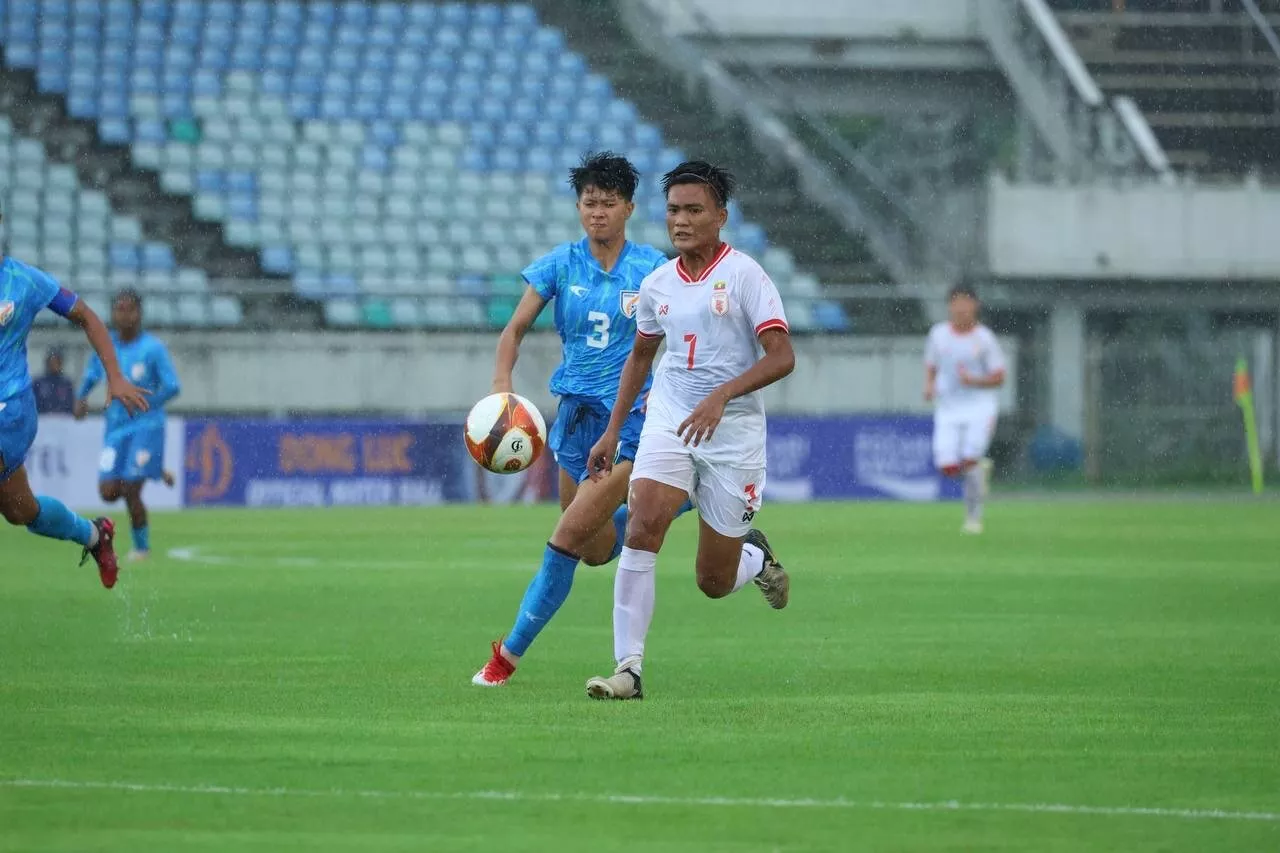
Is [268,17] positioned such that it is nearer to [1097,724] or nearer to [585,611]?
[585,611]

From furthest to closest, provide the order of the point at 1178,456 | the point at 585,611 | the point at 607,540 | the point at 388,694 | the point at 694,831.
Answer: the point at 1178,456, the point at 585,611, the point at 607,540, the point at 388,694, the point at 694,831

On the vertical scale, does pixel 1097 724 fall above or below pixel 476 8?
below

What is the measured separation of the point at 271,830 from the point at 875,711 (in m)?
3.23

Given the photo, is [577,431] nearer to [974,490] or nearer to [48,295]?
[48,295]

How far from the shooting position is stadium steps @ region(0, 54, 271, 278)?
109 ft

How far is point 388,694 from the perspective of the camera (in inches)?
358

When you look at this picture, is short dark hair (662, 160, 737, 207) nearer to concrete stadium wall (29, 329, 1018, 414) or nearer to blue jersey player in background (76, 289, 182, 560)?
blue jersey player in background (76, 289, 182, 560)

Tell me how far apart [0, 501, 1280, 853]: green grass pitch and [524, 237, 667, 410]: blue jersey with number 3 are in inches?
51.6

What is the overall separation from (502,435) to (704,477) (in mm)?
1242

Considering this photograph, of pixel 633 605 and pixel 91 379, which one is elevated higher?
pixel 91 379

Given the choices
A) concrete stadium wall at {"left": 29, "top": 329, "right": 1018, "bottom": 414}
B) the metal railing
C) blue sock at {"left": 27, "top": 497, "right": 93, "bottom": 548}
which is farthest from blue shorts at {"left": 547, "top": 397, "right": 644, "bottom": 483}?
the metal railing

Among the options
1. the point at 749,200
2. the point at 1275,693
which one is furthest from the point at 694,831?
the point at 749,200

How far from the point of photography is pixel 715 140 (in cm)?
3900

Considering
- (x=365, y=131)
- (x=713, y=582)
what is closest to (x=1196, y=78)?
(x=365, y=131)
